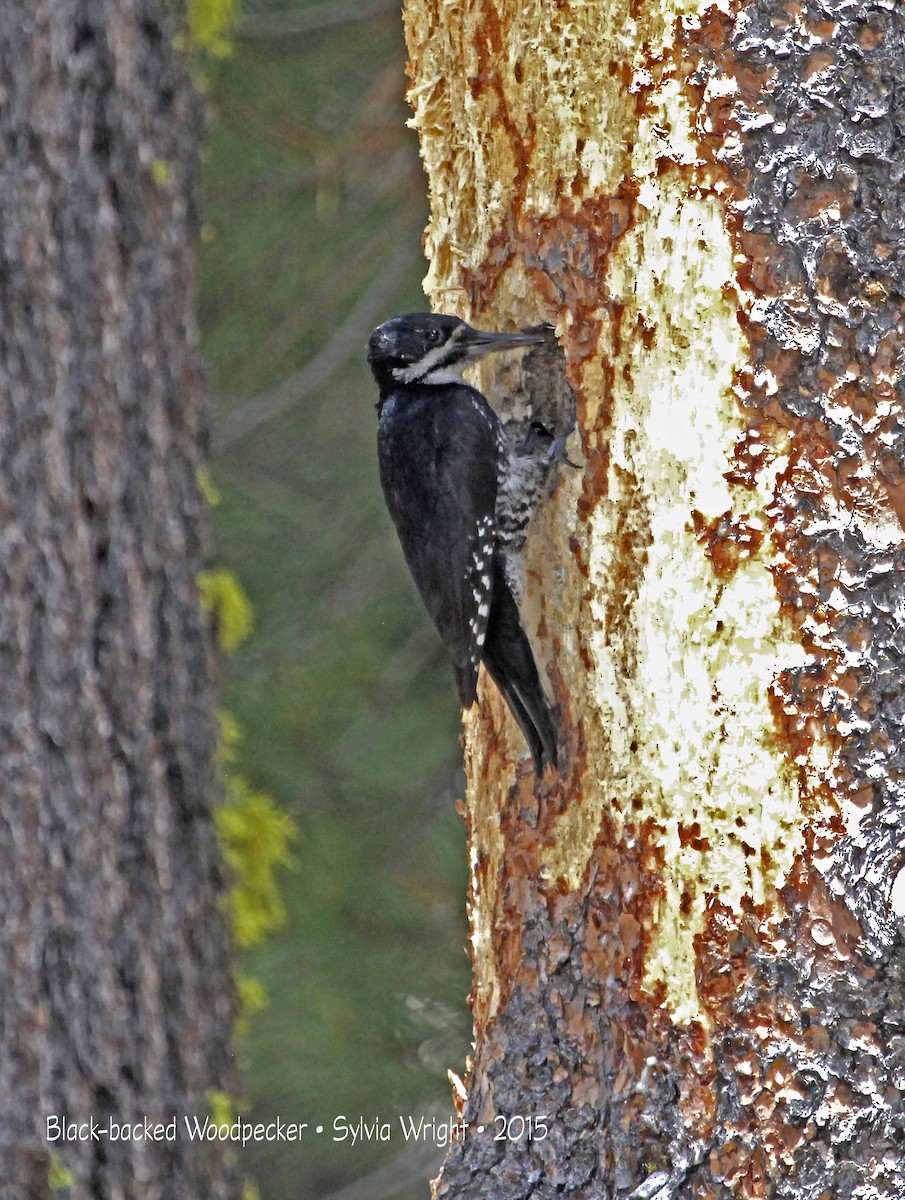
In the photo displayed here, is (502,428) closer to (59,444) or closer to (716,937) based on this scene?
(59,444)

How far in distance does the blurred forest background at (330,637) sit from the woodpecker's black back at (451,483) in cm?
159

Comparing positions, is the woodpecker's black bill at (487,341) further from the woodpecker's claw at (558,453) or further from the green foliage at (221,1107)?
the green foliage at (221,1107)

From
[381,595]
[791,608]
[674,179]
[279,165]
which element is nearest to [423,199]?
[279,165]

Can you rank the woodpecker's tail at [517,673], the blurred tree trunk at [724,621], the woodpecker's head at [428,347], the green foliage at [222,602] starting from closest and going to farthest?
the blurred tree trunk at [724,621], the woodpecker's tail at [517,673], the woodpecker's head at [428,347], the green foliage at [222,602]

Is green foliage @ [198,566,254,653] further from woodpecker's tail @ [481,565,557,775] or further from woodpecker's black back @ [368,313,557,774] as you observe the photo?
woodpecker's tail @ [481,565,557,775]

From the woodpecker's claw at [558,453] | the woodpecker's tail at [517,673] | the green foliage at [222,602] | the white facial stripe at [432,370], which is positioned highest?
the white facial stripe at [432,370]

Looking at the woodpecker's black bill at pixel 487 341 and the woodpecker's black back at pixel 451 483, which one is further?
the woodpecker's black back at pixel 451 483

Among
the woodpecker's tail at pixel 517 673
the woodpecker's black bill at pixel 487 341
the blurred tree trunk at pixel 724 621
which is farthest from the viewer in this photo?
the woodpecker's black bill at pixel 487 341

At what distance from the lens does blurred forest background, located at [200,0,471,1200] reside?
16.2 feet

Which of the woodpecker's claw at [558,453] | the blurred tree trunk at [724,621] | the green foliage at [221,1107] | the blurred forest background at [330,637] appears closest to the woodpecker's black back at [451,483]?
the woodpecker's claw at [558,453]

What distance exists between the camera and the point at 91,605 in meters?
3.03

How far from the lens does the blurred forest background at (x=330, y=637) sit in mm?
4945

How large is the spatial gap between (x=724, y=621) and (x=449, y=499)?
1068 mm

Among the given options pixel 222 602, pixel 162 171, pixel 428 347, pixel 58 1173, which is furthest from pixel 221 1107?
pixel 162 171
